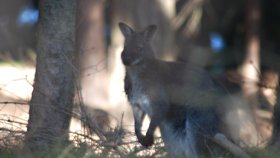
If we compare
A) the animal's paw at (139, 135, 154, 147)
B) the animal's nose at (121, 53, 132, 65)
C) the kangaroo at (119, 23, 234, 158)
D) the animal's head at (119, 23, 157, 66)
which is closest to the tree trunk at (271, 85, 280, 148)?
the kangaroo at (119, 23, 234, 158)

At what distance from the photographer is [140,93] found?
7.93 metres

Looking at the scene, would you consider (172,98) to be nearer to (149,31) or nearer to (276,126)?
(149,31)

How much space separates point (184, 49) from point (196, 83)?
11590mm

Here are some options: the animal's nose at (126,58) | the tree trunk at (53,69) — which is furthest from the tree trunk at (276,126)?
the tree trunk at (53,69)

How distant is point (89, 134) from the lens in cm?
746

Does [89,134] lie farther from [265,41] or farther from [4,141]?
[265,41]

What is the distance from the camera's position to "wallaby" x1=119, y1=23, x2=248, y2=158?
7.80m

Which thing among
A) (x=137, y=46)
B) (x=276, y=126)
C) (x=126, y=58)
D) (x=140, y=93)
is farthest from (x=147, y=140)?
(x=276, y=126)

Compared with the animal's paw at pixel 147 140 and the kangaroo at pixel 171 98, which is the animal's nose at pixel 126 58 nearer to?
the kangaroo at pixel 171 98

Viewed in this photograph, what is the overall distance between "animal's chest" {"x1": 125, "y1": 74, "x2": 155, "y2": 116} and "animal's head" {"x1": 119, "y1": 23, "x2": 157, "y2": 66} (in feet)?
0.73

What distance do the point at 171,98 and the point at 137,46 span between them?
0.70 metres

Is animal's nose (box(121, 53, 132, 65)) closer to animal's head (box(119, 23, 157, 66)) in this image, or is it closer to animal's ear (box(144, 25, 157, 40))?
animal's head (box(119, 23, 157, 66))

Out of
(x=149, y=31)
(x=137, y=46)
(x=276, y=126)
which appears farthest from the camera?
(x=276, y=126)

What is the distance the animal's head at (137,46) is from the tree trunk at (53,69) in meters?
0.61
